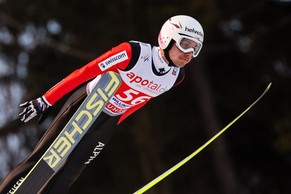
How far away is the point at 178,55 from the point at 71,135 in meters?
0.92

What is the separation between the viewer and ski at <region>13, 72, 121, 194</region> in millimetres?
4723

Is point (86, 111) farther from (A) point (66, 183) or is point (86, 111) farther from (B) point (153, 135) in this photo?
(B) point (153, 135)

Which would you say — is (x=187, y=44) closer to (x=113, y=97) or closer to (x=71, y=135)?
(x=113, y=97)

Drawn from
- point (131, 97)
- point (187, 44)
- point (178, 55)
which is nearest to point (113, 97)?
point (131, 97)

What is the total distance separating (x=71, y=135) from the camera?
474 centimetres

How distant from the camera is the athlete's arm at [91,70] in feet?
14.8

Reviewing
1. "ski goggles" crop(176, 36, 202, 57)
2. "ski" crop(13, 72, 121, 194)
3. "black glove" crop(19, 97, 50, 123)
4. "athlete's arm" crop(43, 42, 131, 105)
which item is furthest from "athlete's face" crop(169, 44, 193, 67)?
"black glove" crop(19, 97, 50, 123)

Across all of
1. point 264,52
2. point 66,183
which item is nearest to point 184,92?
point 264,52

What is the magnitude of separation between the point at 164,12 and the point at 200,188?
462cm

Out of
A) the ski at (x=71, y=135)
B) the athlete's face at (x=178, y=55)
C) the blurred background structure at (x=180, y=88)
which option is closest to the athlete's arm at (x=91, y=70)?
the ski at (x=71, y=135)

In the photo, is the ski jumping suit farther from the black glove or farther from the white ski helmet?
the white ski helmet

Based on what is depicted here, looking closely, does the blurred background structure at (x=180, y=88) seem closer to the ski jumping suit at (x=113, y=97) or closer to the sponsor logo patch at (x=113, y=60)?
the ski jumping suit at (x=113, y=97)

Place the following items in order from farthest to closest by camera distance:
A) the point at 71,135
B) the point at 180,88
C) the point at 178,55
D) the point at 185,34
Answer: the point at 180,88 < the point at 71,135 < the point at 178,55 < the point at 185,34

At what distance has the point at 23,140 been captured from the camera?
14.2m
